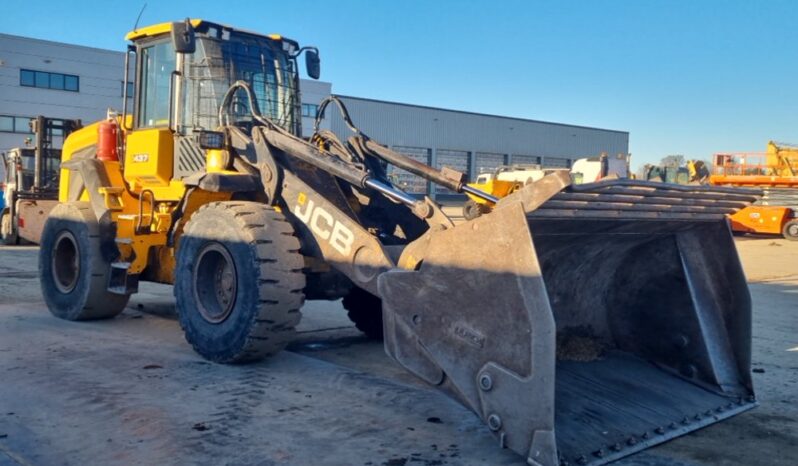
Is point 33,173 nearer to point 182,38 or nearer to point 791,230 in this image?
point 182,38

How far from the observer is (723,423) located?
529 centimetres

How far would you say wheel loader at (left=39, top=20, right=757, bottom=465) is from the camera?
14.3 ft

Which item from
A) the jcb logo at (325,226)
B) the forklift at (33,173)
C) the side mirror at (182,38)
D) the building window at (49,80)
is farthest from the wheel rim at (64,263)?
the building window at (49,80)

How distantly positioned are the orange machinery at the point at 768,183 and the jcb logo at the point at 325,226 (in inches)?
755

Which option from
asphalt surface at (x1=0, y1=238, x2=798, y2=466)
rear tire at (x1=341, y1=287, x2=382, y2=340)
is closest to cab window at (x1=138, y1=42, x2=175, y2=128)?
A: asphalt surface at (x1=0, y1=238, x2=798, y2=466)

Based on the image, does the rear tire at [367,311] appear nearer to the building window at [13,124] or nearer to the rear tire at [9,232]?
the rear tire at [9,232]

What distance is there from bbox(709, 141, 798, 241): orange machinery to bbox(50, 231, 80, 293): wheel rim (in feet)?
62.1

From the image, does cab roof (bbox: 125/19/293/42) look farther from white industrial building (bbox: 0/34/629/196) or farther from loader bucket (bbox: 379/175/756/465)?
white industrial building (bbox: 0/34/629/196)

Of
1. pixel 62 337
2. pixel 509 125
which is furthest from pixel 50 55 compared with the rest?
pixel 62 337

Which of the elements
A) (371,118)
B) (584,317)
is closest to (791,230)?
(584,317)

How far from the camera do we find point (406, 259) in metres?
5.26

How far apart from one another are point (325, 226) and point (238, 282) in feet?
2.68

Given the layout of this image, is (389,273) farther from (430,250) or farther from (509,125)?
(509,125)

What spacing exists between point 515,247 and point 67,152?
7.54 meters
